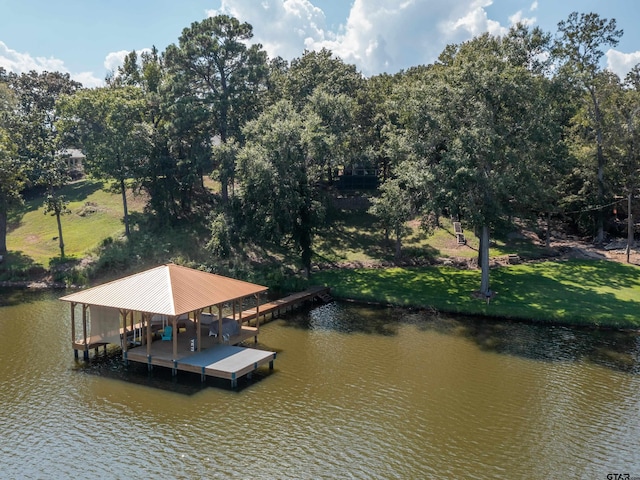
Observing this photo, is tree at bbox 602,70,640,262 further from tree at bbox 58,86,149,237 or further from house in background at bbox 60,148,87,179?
house in background at bbox 60,148,87,179

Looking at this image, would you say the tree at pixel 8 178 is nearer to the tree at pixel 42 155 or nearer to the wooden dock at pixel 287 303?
the tree at pixel 42 155

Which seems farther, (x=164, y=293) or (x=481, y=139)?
(x=481, y=139)

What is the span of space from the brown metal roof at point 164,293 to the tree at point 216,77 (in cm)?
2202

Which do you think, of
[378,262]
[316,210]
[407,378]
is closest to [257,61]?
[316,210]

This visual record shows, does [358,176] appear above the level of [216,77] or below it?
below

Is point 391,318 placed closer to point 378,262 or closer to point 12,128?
point 378,262

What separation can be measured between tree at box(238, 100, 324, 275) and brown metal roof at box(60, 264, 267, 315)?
10955 millimetres

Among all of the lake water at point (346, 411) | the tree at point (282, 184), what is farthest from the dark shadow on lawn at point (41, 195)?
the lake water at point (346, 411)

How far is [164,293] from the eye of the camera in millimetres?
22547

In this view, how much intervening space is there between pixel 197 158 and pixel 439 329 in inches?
1103

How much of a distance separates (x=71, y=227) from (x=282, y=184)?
93.5ft

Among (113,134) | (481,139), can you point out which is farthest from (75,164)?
(481,139)

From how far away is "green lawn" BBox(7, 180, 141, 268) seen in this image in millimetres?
45562

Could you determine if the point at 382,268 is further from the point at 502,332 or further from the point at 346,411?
the point at 346,411
